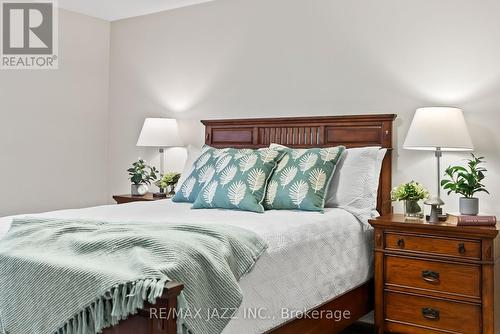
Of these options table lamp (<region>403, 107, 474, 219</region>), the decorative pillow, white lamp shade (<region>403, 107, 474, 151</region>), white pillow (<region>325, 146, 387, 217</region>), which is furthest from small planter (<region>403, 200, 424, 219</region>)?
the decorative pillow

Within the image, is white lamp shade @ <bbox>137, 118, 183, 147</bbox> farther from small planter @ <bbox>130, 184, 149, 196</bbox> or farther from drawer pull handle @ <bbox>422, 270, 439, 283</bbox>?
drawer pull handle @ <bbox>422, 270, 439, 283</bbox>

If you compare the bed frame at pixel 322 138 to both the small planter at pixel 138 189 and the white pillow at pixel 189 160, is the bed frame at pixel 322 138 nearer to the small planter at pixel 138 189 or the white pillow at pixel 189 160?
the white pillow at pixel 189 160

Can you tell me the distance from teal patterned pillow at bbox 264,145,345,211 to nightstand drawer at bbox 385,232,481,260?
47 cm

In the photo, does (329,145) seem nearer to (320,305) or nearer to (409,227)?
(409,227)

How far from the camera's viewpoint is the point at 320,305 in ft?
8.43

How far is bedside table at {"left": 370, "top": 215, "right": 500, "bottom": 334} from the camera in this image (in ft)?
8.94

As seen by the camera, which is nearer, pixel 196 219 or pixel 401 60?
pixel 196 219

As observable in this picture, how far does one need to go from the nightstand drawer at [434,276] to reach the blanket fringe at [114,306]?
180 cm

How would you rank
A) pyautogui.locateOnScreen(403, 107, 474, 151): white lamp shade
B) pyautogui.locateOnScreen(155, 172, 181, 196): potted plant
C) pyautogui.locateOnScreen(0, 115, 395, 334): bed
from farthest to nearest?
pyautogui.locateOnScreen(155, 172, 181, 196): potted plant
pyautogui.locateOnScreen(403, 107, 474, 151): white lamp shade
pyautogui.locateOnScreen(0, 115, 395, 334): bed

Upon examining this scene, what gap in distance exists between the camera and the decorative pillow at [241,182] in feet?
10.1

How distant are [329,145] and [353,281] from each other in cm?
114

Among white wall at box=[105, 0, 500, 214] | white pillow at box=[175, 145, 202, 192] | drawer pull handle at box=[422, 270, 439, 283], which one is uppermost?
white wall at box=[105, 0, 500, 214]

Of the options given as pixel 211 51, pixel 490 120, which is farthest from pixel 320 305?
pixel 211 51

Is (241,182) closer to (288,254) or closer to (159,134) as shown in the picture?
(288,254)
